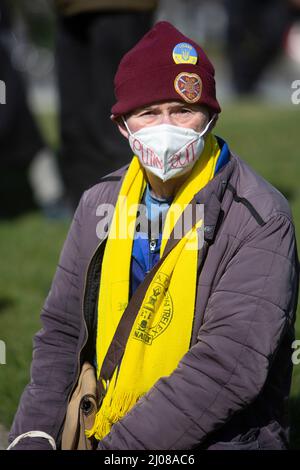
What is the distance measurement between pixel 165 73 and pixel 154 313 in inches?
29.3

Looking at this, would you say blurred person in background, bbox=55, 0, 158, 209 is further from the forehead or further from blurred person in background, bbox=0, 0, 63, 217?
the forehead

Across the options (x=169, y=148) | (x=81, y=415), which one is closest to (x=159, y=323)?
(x=81, y=415)

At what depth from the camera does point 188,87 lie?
3.07 metres

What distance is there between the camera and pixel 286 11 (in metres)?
16.2

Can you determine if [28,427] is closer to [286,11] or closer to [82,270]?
[82,270]

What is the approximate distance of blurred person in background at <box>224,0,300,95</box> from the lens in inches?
638

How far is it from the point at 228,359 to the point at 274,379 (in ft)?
0.99

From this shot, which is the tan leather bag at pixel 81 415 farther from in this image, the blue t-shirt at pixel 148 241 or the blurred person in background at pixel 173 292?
the blue t-shirt at pixel 148 241

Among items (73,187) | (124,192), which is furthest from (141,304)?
(73,187)

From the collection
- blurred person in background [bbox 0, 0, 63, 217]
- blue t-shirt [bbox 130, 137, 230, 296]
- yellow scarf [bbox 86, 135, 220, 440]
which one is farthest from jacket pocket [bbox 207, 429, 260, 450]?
blurred person in background [bbox 0, 0, 63, 217]

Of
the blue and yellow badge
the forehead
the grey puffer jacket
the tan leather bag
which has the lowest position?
the tan leather bag

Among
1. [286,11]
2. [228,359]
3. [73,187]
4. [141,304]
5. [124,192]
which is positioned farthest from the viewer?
[286,11]

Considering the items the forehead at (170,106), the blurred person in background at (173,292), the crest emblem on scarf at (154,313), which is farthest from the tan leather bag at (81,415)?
the forehead at (170,106)

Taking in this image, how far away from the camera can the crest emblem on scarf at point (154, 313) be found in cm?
300
